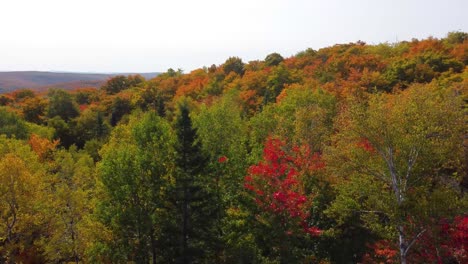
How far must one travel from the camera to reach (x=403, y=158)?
22906 mm

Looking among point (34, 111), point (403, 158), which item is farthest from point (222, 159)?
point (34, 111)

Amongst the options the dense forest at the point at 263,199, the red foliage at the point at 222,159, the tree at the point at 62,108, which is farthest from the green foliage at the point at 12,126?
the red foliage at the point at 222,159

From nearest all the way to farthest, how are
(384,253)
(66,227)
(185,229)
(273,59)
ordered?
(384,253)
(185,229)
(66,227)
(273,59)

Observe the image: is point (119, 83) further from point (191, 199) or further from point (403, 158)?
point (403, 158)

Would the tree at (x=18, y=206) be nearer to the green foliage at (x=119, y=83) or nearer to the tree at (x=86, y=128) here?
the tree at (x=86, y=128)

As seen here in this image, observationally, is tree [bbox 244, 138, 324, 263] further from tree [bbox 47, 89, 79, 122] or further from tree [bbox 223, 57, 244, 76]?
tree [bbox 223, 57, 244, 76]

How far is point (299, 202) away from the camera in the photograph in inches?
890

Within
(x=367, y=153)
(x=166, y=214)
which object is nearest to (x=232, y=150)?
(x=166, y=214)

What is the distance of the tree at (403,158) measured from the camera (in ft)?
69.8

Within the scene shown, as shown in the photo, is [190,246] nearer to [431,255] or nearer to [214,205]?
[214,205]

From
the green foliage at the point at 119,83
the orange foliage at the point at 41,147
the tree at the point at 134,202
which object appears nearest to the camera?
the tree at the point at 134,202

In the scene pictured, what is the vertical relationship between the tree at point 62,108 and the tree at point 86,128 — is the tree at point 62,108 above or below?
above

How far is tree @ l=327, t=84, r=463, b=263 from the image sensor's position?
69.8 feet

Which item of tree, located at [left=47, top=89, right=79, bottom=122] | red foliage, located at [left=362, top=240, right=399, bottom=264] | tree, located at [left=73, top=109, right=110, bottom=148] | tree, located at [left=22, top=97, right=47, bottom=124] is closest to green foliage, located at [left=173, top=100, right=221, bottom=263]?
red foliage, located at [left=362, top=240, right=399, bottom=264]
